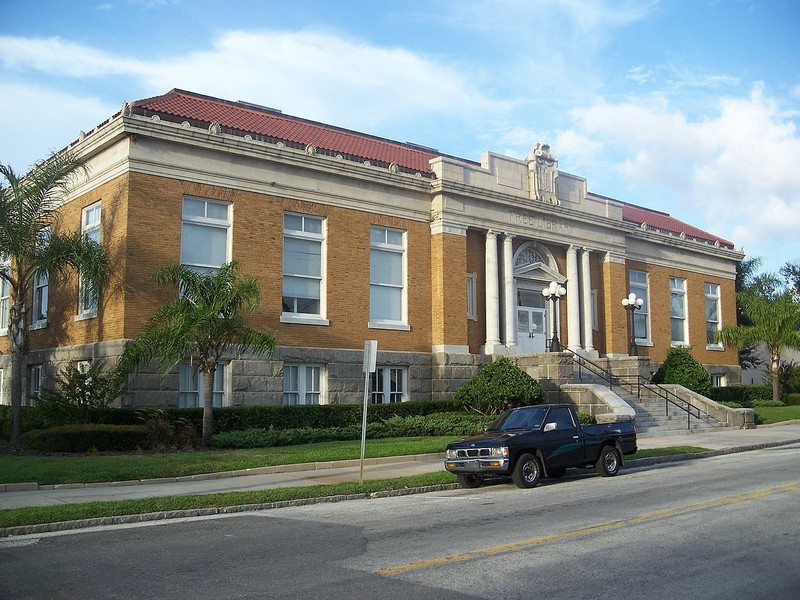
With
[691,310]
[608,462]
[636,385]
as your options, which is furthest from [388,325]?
[691,310]

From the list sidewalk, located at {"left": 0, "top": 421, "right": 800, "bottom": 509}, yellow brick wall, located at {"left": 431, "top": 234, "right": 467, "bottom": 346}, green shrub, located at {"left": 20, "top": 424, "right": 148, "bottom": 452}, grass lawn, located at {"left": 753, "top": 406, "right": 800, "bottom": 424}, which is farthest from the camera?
grass lawn, located at {"left": 753, "top": 406, "right": 800, "bottom": 424}

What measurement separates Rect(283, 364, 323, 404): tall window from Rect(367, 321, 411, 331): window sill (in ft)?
8.44

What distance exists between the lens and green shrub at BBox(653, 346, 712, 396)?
117 feet

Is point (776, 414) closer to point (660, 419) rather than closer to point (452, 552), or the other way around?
point (660, 419)

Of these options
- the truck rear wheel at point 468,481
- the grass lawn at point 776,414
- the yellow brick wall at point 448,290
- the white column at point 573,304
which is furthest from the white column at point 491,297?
the truck rear wheel at point 468,481

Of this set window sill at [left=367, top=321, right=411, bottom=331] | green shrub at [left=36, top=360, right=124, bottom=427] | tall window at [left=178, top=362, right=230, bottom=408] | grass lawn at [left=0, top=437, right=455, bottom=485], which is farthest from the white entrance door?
green shrub at [left=36, top=360, right=124, bottom=427]

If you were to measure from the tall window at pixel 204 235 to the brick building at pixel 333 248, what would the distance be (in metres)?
0.05

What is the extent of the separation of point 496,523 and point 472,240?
21982 millimetres

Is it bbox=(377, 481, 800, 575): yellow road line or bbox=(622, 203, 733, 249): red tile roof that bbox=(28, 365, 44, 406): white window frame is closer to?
bbox=(377, 481, 800, 575): yellow road line

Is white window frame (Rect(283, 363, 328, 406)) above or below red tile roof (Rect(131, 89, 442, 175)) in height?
below

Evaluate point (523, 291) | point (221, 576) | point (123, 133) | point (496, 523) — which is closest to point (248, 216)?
point (123, 133)

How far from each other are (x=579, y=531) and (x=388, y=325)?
64.1ft

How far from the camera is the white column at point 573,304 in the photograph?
115 feet

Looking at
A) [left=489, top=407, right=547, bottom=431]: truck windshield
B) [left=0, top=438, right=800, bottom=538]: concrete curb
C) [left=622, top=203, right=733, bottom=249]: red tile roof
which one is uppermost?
[left=622, top=203, right=733, bottom=249]: red tile roof
